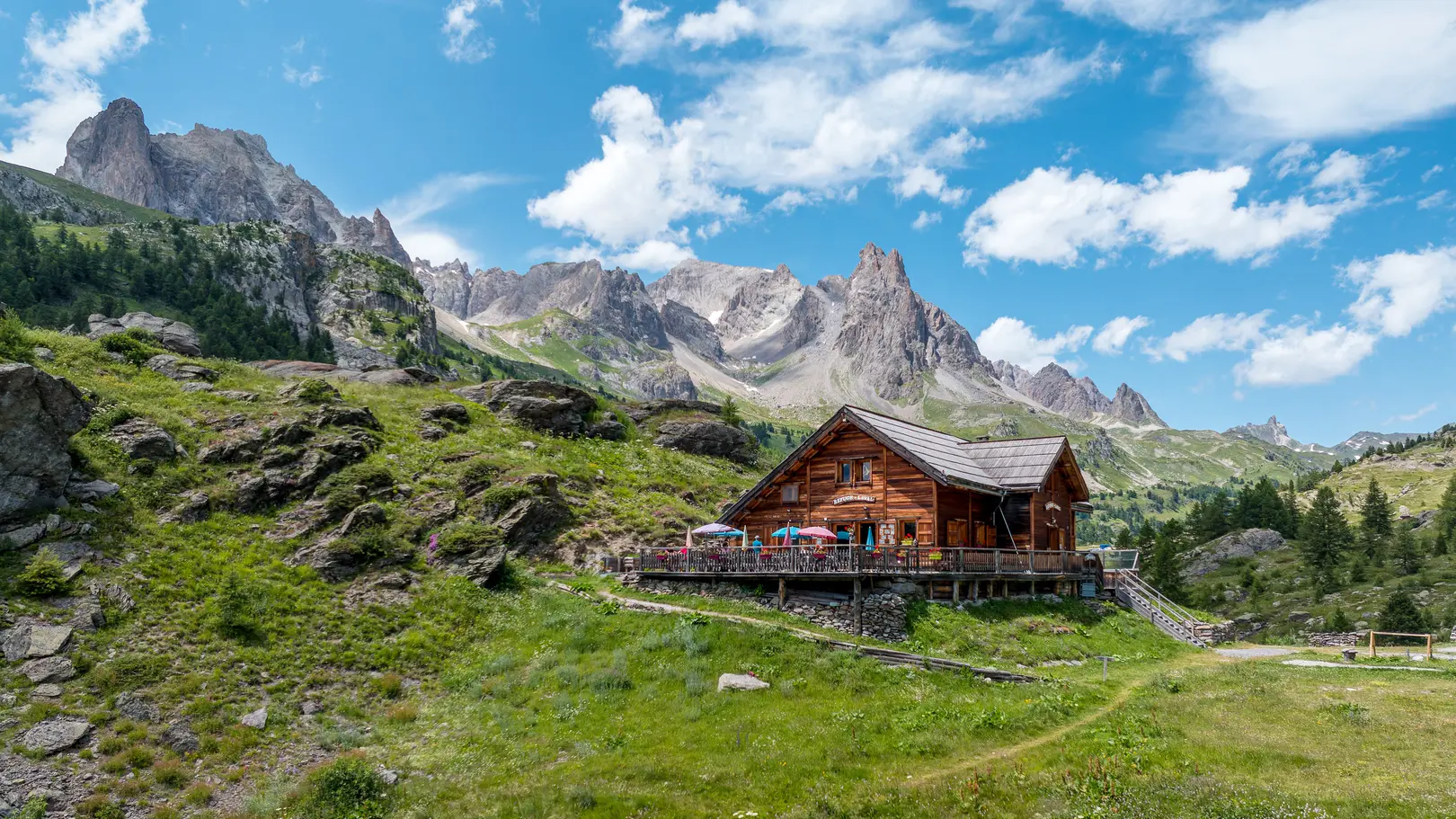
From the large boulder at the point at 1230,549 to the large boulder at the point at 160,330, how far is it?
137 metres

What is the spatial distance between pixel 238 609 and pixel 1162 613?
153 feet

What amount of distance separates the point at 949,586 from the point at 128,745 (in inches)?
1207

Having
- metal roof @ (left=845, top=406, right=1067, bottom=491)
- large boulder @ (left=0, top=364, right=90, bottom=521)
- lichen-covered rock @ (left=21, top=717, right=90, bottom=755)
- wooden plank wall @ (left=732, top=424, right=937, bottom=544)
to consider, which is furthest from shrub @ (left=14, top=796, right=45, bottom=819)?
metal roof @ (left=845, top=406, right=1067, bottom=491)

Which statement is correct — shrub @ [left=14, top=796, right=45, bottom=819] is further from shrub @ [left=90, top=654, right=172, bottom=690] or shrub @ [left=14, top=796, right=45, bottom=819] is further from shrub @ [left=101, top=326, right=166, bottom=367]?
shrub @ [left=101, top=326, right=166, bottom=367]

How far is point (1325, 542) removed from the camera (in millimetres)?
97500

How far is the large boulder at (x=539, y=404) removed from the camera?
70.8 meters

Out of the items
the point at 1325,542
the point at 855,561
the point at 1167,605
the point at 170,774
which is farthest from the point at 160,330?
the point at 1325,542

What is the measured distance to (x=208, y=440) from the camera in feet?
136

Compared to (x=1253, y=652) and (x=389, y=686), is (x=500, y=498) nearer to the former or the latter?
(x=389, y=686)

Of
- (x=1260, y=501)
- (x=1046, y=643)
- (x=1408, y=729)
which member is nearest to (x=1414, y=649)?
(x=1046, y=643)

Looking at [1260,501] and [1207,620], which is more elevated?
[1260,501]

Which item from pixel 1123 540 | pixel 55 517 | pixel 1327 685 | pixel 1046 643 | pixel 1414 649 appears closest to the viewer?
pixel 1327 685

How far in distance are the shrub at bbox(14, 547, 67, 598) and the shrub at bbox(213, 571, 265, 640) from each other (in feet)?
16.0

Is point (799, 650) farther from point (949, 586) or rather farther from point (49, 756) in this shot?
point (49, 756)
